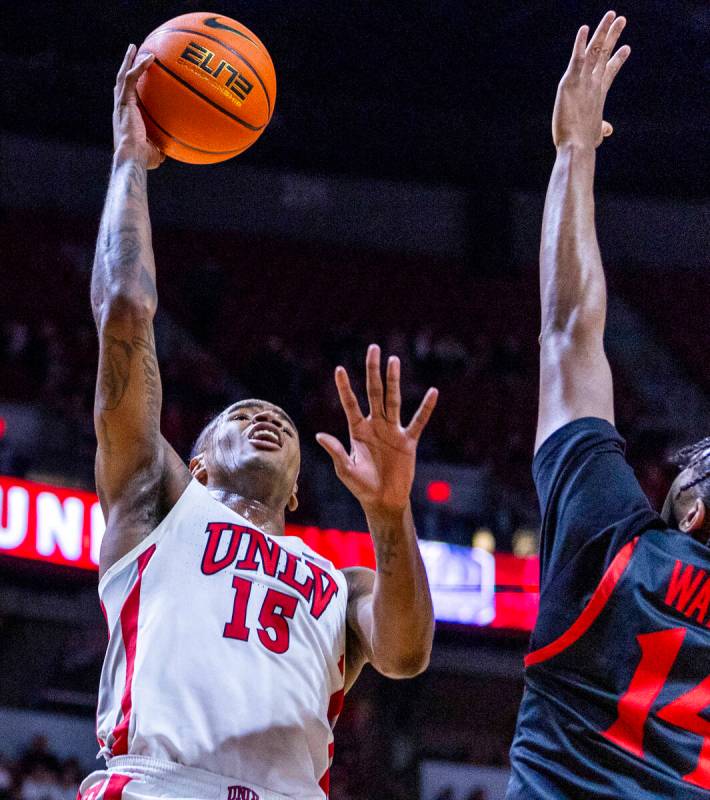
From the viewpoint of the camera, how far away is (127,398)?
3201 mm

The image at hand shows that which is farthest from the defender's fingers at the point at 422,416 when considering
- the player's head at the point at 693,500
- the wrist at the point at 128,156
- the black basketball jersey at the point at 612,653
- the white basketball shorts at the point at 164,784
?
the wrist at the point at 128,156

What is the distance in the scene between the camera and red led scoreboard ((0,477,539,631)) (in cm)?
1193

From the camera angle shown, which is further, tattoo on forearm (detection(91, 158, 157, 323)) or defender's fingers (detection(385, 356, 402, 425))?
tattoo on forearm (detection(91, 158, 157, 323))

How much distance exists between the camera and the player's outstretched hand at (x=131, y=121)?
3600 mm

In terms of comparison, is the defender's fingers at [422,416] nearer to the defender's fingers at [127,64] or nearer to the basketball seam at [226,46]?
the defender's fingers at [127,64]

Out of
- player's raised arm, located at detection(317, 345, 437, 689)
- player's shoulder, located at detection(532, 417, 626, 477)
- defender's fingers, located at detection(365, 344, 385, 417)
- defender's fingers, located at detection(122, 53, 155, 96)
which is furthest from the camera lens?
defender's fingers, located at detection(122, 53, 155, 96)

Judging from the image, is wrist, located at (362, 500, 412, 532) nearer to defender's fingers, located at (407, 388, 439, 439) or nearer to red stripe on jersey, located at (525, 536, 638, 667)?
defender's fingers, located at (407, 388, 439, 439)

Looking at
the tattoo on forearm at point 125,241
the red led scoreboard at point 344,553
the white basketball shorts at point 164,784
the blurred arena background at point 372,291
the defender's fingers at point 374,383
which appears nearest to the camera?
the defender's fingers at point 374,383

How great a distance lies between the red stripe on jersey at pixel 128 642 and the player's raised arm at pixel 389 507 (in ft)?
2.03

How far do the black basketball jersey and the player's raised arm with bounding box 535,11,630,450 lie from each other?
0.11 m

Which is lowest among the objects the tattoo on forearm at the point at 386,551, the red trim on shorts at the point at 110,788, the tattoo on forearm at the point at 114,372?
the red trim on shorts at the point at 110,788

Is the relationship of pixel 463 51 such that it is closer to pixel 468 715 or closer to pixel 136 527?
pixel 468 715

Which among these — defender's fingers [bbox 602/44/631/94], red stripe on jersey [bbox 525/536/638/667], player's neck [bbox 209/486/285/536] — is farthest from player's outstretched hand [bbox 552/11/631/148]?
player's neck [bbox 209/486/285/536]

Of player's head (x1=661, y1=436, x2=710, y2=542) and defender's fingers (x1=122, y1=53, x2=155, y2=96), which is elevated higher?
defender's fingers (x1=122, y1=53, x2=155, y2=96)
